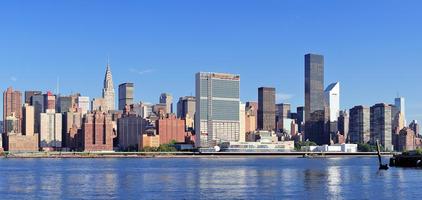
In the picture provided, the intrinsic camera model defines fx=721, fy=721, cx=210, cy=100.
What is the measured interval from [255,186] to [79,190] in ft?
85.6

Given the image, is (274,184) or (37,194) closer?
(37,194)

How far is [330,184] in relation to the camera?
112m

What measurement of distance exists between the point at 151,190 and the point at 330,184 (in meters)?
29.4

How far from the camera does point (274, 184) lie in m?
113

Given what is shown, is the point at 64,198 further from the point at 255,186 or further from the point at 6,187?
the point at 255,186

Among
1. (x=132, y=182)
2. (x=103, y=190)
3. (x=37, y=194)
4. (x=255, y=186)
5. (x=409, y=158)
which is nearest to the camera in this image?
(x=37, y=194)

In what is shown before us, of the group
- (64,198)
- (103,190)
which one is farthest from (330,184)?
(64,198)

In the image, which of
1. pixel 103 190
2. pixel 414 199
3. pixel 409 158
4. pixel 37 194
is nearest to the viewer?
pixel 414 199

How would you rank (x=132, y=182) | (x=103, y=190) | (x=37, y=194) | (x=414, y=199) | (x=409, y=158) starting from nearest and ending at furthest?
(x=414, y=199)
(x=37, y=194)
(x=103, y=190)
(x=132, y=182)
(x=409, y=158)

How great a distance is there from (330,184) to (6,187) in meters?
49.6

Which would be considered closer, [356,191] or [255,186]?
[356,191]

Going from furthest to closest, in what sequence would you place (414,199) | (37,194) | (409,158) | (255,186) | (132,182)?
(409,158) < (132,182) < (255,186) < (37,194) < (414,199)

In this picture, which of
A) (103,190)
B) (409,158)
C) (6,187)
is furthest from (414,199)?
(409,158)

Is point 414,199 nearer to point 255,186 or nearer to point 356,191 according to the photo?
point 356,191
